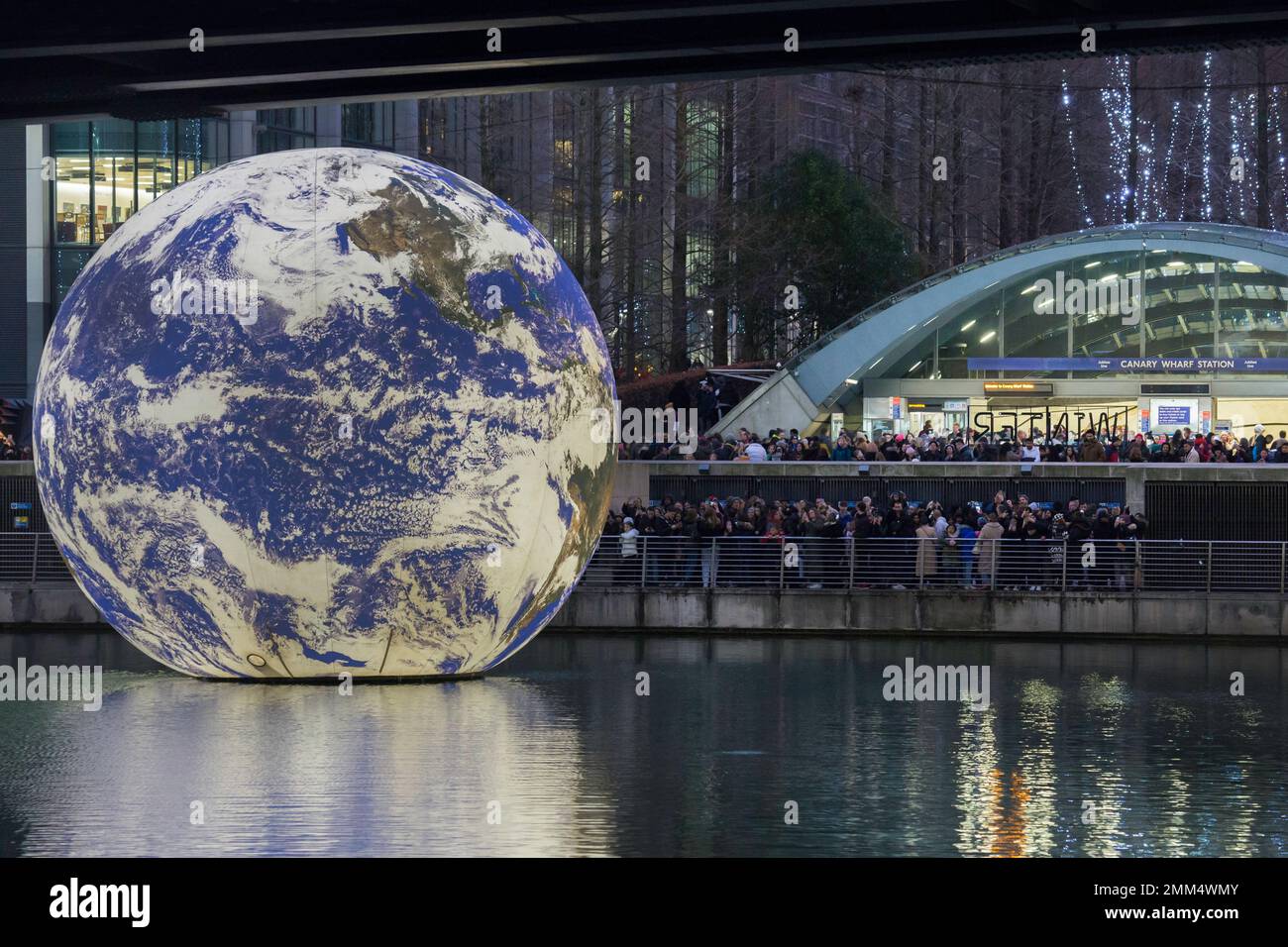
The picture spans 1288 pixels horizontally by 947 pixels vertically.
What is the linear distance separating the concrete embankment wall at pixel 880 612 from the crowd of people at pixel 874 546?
57 centimetres

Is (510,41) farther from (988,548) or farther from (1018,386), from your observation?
(1018,386)

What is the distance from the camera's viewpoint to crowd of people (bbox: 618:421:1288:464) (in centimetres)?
3928

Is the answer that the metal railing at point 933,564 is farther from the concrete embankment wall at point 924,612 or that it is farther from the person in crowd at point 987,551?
the concrete embankment wall at point 924,612

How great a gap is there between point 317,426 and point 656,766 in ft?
18.6

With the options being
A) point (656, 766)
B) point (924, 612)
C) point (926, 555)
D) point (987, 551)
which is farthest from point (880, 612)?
point (656, 766)

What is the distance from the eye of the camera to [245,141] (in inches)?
2579

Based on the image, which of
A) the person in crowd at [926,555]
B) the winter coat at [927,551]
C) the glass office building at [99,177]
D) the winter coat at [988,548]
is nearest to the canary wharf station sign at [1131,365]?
the person in crowd at [926,555]

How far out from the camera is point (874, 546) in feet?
121

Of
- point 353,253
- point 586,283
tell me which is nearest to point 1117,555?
point 353,253

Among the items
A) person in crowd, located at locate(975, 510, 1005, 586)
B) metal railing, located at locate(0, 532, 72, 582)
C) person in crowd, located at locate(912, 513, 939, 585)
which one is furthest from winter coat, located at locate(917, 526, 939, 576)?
metal railing, located at locate(0, 532, 72, 582)

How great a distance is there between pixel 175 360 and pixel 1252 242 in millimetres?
38205

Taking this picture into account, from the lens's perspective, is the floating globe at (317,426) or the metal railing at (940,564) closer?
the floating globe at (317,426)

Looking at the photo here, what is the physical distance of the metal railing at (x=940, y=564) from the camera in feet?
117

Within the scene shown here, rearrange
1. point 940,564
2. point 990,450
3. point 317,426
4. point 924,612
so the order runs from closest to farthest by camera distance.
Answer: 1. point 317,426
2. point 924,612
3. point 940,564
4. point 990,450
